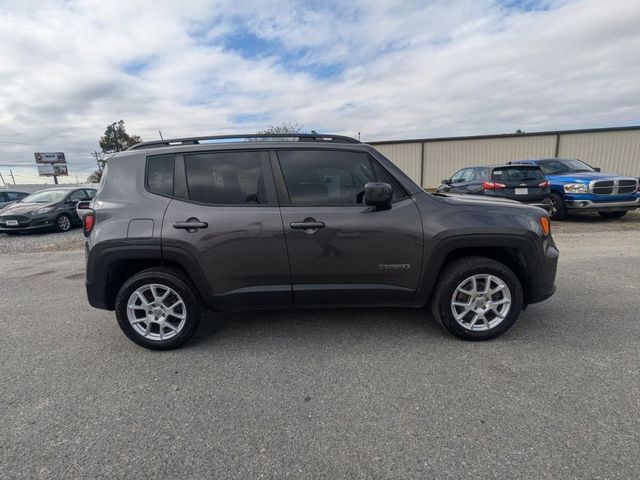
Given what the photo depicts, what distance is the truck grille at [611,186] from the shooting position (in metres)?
8.75

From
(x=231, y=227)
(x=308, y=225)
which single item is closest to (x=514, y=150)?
(x=308, y=225)

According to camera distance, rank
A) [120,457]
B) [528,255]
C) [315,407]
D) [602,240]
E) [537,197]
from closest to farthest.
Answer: [120,457] → [315,407] → [528,255] → [602,240] → [537,197]

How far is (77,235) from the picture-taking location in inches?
425

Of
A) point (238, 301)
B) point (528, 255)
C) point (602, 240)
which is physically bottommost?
point (602, 240)

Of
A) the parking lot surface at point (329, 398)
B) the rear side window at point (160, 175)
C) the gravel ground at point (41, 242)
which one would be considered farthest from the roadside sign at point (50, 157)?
the rear side window at point (160, 175)

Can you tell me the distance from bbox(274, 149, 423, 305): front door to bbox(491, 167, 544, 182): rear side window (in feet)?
23.5

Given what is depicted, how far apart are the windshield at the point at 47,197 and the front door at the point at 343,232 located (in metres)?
11.8

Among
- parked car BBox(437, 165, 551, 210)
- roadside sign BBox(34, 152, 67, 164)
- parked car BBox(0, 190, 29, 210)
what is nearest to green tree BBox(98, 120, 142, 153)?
roadside sign BBox(34, 152, 67, 164)

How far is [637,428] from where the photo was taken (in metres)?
2.10

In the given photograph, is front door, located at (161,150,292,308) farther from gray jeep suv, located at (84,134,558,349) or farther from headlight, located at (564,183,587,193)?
headlight, located at (564,183,587,193)

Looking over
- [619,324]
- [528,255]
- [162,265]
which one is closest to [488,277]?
[528,255]

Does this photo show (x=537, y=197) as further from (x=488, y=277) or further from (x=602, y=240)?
(x=488, y=277)

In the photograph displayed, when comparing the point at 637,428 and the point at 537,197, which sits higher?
the point at 537,197

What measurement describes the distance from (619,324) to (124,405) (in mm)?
4444
